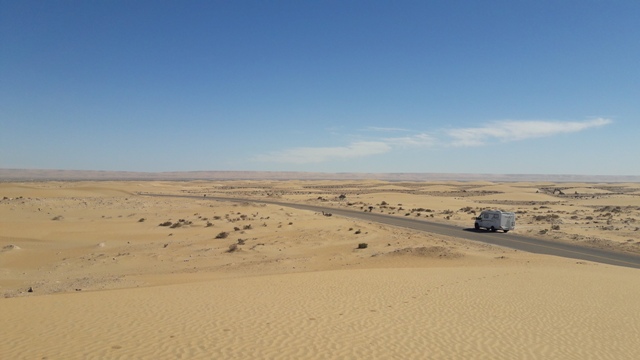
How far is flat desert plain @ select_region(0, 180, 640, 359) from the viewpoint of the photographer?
9867mm

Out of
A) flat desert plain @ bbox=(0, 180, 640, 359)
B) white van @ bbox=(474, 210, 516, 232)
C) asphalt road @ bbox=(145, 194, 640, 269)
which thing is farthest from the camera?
white van @ bbox=(474, 210, 516, 232)

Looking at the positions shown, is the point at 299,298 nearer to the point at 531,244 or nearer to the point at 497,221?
the point at 531,244

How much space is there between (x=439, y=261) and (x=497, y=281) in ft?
24.0

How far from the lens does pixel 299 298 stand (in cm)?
1478

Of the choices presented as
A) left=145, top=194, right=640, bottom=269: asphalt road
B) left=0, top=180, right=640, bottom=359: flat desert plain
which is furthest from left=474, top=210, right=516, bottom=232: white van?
left=0, top=180, right=640, bottom=359: flat desert plain

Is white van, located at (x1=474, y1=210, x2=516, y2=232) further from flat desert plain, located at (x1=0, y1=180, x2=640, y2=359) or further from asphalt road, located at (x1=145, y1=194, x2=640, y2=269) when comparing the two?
flat desert plain, located at (x1=0, y1=180, x2=640, y2=359)

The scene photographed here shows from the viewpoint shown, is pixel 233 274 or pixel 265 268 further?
pixel 265 268

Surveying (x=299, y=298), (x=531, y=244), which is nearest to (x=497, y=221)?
(x=531, y=244)

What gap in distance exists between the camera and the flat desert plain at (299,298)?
32.4 feet

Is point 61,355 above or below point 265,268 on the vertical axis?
above

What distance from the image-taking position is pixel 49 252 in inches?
1090

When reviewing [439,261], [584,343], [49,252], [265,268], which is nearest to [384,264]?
[439,261]

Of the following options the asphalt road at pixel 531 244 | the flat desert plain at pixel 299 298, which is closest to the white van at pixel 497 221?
the asphalt road at pixel 531 244

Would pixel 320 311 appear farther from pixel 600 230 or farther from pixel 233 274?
pixel 600 230
